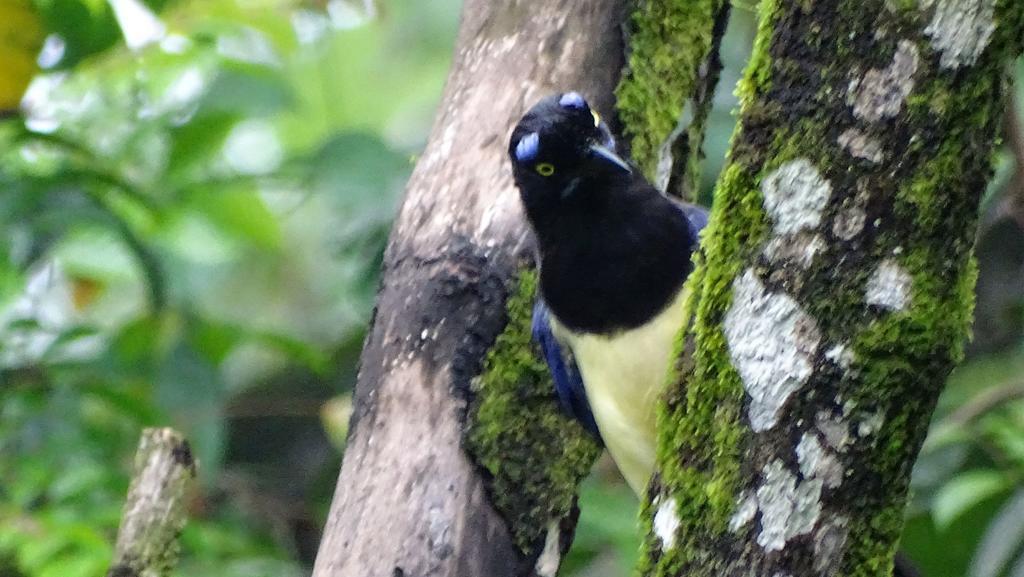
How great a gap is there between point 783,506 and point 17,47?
2405 millimetres

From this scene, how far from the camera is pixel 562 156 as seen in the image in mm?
2068

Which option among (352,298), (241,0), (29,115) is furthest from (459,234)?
(241,0)

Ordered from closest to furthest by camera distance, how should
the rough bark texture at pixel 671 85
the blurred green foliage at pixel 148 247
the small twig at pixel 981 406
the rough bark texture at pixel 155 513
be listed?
the rough bark texture at pixel 155 513
the rough bark texture at pixel 671 85
the blurred green foliage at pixel 148 247
the small twig at pixel 981 406

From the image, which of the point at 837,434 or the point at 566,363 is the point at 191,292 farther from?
the point at 837,434

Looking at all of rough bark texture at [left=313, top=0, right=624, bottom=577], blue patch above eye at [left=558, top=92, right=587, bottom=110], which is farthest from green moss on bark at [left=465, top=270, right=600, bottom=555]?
blue patch above eye at [left=558, top=92, right=587, bottom=110]

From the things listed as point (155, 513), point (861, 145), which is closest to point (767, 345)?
point (861, 145)

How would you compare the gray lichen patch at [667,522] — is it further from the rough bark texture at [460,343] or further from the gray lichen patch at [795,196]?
the rough bark texture at [460,343]

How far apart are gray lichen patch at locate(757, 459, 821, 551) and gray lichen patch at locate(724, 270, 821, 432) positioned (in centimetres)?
5

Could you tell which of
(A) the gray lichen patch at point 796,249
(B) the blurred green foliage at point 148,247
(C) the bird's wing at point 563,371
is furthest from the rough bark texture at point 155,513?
(A) the gray lichen patch at point 796,249

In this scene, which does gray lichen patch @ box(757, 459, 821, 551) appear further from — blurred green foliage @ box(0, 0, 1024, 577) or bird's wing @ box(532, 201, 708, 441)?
blurred green foliage @ box(0, 0, 1024, 577)

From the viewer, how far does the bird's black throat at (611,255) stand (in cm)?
210

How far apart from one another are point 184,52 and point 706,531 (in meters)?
2.43

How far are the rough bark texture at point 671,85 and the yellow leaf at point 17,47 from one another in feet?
4.88

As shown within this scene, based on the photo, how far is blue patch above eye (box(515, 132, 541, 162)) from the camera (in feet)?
6.66
